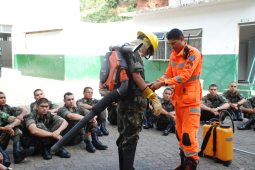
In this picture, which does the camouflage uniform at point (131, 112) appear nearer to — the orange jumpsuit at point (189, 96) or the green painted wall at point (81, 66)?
the orange jumpsuit at point (189, 96)

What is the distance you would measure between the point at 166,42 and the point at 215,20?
266 centimetres

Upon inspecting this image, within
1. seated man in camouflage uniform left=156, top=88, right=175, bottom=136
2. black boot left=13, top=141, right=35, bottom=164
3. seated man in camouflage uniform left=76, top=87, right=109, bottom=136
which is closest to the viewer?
black boot left=13, top=141, right=35, bottom=164

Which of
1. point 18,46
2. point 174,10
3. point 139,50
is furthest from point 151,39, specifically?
point 18,46

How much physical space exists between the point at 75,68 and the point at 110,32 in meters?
3.52

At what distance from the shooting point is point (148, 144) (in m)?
5.53

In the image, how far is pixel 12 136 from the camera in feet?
15.2

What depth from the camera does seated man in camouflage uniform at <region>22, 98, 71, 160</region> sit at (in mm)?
4598

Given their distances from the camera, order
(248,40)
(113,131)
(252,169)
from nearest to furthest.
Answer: (252,169)
(113,131)
(248,40)

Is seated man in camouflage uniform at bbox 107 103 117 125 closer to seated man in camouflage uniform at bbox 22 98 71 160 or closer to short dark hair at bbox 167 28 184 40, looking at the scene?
seated man in camouflage uniform at bbox 22 98 71 160

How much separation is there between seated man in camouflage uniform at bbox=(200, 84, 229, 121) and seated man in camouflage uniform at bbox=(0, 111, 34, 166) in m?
4.39

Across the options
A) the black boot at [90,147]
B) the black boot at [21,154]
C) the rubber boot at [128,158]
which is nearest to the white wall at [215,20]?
the black boot at [90,147]

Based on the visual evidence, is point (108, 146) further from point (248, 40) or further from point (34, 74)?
point (34, 74)

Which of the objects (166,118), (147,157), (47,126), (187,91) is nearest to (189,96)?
(187,91)

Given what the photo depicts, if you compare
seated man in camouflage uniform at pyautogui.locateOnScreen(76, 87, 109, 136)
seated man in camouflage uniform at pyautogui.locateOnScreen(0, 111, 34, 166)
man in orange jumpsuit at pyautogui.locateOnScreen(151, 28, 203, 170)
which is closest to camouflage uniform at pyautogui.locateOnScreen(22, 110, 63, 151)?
seated man in camouflage uniform at pyautogui.locateOnScreen(0, 111, 34, 166)
